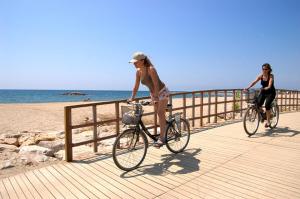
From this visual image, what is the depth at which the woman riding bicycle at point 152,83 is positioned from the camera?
4.56 meters

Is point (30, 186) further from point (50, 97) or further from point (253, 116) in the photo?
point (50, 97)

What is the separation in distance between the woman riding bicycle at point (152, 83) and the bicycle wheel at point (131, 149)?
0.43 metres

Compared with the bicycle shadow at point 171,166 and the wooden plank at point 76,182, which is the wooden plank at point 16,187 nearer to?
the wooden plank at point 76,182

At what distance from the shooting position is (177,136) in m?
5.38

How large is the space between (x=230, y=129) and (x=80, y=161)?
190 inches

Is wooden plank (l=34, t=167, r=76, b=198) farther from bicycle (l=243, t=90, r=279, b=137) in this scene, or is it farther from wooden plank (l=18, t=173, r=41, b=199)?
bicycle (l=243, t=90, r=279, b=137)

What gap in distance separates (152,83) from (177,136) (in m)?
1.29

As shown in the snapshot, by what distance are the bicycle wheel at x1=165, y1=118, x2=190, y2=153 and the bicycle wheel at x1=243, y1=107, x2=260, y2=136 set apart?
6.73 feet

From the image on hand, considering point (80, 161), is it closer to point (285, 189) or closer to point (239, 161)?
point (239, 161)

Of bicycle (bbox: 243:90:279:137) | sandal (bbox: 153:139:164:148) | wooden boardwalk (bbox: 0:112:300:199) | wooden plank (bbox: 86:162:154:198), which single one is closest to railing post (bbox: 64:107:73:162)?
wooden boardwalk (bbox: 0:112:300:199)

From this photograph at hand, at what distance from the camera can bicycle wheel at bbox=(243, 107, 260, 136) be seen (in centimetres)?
690

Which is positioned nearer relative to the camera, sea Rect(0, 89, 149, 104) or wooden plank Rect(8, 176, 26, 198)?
wooden plank Rect(8, 176, 26, 198)

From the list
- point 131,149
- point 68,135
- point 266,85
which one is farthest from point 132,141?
point 266,85

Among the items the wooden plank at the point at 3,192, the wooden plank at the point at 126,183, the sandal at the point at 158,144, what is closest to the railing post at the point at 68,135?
the wooden plank at the point at 126,183
